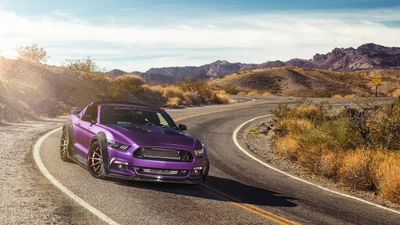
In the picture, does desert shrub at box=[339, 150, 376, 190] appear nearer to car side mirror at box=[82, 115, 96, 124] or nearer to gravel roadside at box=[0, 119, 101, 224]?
car side mirror at box=[82, 115, 96, 124]

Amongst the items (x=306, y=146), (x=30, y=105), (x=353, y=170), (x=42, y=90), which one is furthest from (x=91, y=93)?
(x=353, y=170)

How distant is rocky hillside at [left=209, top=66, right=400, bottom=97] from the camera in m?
85.2

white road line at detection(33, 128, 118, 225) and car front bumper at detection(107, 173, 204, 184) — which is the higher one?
car front bumper at detection(107, 173, 204, 184)

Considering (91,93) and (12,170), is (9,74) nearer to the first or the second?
(91,93)

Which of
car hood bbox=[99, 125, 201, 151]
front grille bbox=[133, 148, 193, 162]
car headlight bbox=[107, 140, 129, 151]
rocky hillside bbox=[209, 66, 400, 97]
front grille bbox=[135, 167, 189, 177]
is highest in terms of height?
car hood bbox=[99, 125, 201, 151]

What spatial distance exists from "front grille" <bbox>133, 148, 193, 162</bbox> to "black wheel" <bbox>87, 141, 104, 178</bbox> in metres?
0.93

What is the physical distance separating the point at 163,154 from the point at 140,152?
1.35ft

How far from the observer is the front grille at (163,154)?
7629mm

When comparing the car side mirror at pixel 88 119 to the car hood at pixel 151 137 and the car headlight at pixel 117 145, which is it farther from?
the car headlight at pixel 117 145

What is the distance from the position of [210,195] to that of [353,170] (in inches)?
163

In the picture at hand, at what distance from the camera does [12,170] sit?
8734mm

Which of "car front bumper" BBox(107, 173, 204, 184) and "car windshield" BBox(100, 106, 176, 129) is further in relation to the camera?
"car windshield" BBox(100, 106, 176, 129)

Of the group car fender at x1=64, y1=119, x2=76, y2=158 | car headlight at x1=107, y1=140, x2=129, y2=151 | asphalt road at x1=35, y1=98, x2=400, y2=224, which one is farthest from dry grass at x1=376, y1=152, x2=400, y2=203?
car fender at x1=64, y1=119, x2=76, y2=158

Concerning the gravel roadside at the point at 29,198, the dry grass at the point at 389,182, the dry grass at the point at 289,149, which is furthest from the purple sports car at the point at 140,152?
the dry grass at the point at 289,149
